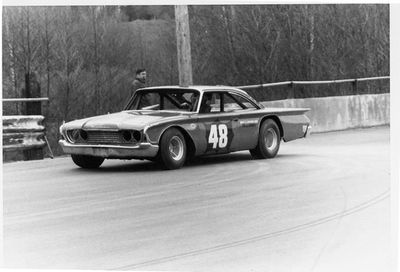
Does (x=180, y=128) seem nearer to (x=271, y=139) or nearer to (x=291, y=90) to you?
(x=271, y=139)

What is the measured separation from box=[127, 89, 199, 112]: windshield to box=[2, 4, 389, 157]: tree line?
0.87 metres

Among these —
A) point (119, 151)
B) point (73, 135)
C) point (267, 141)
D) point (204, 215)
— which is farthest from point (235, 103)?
point (204, 215)

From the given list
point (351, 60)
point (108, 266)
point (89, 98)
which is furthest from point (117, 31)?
point (108, 266)

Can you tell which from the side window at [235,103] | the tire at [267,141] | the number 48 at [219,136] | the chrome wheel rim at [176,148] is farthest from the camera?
the tire at [267,141]

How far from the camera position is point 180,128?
35.3 feet

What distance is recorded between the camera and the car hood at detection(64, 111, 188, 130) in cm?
1038

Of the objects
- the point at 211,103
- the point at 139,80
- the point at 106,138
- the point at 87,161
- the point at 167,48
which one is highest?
the point at 167,48

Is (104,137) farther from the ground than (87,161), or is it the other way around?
(104,137)

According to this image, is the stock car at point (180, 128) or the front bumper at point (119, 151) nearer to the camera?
the front bumper at point (119, 151)

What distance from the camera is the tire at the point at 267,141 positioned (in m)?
12.0

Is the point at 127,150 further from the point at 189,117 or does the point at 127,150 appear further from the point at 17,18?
the point at 17,18

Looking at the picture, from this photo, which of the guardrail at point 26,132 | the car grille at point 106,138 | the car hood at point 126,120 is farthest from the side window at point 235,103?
the guardrail at point 26,132

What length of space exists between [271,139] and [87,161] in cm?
283

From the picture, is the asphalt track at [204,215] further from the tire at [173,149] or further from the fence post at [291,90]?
the fence post at [291,90]
